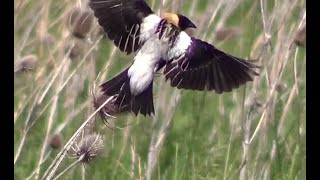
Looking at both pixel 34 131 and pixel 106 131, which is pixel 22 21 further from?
pixel 106 131

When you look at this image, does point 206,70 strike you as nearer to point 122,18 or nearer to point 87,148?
point 122,18

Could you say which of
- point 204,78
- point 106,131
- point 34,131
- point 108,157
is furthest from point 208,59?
point 34,131

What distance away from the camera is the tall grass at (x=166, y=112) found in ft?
5.65

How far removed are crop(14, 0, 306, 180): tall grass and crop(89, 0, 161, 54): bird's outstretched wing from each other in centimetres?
19

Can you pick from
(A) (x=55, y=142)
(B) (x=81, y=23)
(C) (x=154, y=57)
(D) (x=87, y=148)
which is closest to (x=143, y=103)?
(C) (x=154, y=57)

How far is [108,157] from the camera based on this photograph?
2.03 m

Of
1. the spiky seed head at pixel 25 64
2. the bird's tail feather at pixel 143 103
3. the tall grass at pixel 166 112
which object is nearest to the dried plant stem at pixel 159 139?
the tall grass at pixel 166 112

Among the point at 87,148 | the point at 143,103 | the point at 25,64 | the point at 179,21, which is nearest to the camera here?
the point at 179,21

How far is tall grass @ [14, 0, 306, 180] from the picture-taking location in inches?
67.7

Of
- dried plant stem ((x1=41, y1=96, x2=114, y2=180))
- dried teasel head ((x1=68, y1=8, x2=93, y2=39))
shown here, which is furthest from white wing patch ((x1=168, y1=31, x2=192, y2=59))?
dried teasel head ((x1=68, y1=8, x2=93, y2=39))

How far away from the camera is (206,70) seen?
131 centimetres

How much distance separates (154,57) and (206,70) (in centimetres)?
12

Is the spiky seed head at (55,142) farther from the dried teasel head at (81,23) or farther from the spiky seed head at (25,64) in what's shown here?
the dried teasel head at (81,23)
